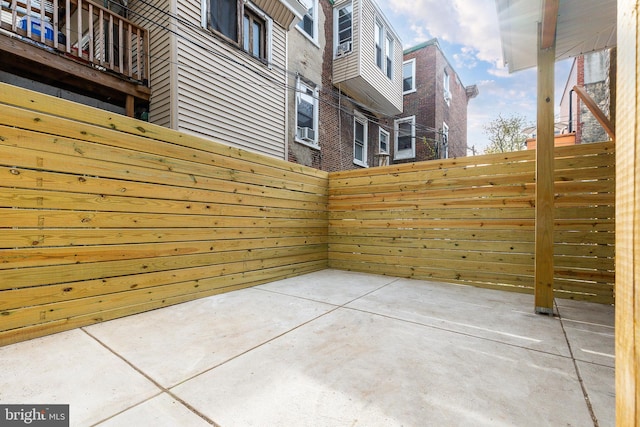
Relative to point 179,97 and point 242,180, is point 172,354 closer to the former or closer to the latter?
point 242,180

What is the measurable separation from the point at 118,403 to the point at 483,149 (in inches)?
579

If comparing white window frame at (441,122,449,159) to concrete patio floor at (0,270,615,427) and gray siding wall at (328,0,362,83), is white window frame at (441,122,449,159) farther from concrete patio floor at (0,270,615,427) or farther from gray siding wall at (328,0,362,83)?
concrete patio floor at (0,270,615,427)

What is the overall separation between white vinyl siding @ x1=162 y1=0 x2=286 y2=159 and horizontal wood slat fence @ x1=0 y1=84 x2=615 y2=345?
2064 mm

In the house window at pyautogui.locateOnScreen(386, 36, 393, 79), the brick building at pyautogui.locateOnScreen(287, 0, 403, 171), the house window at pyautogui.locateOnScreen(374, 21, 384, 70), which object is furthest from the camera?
the house window at pyautogui.locateOnScreen(386, 36, 393, 79)

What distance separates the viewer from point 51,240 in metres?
2.13

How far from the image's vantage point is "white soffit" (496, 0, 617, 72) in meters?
2.64

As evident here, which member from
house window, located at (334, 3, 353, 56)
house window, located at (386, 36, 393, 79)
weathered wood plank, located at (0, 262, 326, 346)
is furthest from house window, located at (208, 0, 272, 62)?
house window, located at (386, 36, 393, 79)

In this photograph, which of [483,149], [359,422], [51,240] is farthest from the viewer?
[483,149]

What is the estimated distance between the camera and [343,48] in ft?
27.3

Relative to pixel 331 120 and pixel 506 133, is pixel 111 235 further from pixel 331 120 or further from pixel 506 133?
pixel 506 133

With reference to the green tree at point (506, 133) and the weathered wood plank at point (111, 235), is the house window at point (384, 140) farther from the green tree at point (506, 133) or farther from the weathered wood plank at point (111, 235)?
the weathered wood plank at point (111, 235)

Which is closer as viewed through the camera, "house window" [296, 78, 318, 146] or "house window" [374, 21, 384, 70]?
"house window" [296, 78, 318, 146]

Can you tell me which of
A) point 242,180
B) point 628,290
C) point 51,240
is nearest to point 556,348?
point 628,290

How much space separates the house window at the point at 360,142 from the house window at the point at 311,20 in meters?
2.76
